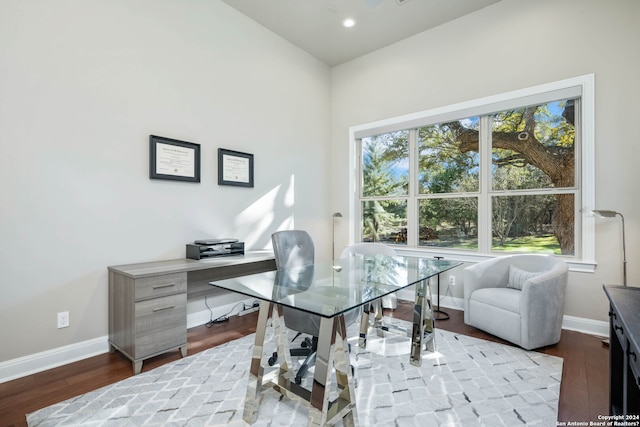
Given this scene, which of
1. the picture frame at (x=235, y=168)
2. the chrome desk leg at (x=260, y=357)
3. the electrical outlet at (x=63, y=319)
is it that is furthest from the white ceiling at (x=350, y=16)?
the electrical outlet at (x=63, y=319)

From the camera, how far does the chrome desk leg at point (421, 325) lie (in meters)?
2.33

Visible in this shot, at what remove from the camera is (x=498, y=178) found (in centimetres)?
356

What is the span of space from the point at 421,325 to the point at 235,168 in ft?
8.26

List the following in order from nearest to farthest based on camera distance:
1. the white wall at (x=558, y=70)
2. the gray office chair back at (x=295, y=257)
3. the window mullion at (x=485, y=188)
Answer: the gray office chair back at (x=295, y=257)
the white wall at (x=558, y=70)
the window mullion at (x=485, y=188)

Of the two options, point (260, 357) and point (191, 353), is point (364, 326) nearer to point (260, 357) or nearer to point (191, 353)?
point (260, 357)

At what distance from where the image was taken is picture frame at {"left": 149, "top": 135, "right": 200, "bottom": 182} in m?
2.82

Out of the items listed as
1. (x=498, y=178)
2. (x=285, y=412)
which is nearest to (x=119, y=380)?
(x=285, y=412)

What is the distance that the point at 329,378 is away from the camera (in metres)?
1.45

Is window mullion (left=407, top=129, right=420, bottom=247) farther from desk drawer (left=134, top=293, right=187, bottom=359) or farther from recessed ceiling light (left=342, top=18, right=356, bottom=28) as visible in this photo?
desk drawer (left=134, top=293, right=187, bottom=359)

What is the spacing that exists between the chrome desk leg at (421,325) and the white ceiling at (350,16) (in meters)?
2.99

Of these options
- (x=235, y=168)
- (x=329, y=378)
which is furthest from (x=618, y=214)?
(x=235, y=168)

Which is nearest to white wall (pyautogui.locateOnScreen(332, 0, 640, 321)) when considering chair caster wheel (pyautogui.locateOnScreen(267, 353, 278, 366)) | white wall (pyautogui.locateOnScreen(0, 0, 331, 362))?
white wall (pyautogui.locateOnScreen(0, 0, 331, 362))

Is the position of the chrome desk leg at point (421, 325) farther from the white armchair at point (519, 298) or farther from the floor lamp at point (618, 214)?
the floor lamp at point (618, 214)

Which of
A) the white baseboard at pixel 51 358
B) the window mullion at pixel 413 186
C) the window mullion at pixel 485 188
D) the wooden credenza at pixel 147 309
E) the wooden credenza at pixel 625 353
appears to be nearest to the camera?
the wooden credenza at pixel 625 353
